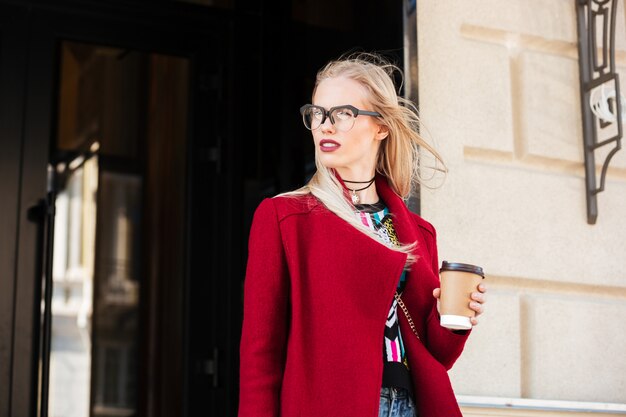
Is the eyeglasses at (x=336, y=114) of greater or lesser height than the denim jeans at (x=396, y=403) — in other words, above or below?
above

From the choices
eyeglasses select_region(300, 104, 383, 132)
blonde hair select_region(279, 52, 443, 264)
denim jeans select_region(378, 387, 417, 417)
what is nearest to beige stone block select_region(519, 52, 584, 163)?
blonde hair select_region(279, 52, 443, 264)

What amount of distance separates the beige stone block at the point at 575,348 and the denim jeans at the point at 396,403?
5.67 feet

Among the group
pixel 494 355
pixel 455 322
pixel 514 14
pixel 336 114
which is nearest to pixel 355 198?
pixel 336 114

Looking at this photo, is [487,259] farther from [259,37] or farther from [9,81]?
[9,81]

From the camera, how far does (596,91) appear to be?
4.33 meters

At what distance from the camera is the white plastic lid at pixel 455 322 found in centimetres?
229

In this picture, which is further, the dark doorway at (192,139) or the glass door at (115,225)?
the glass door at (115,225)

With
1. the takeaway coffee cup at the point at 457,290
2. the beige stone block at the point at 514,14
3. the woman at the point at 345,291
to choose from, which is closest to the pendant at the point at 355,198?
the woman at the point at 345,291

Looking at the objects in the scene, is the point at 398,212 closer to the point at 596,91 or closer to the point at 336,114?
the point at 336,114

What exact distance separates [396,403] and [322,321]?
27 centimetres

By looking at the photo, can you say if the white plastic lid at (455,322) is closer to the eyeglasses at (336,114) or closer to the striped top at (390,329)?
the striped top at (390,329)

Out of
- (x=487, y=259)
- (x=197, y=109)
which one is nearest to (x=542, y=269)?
(x=487, y=259)

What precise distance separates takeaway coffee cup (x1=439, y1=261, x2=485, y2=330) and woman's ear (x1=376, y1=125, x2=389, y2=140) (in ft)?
1.60

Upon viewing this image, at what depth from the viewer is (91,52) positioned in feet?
21.1
